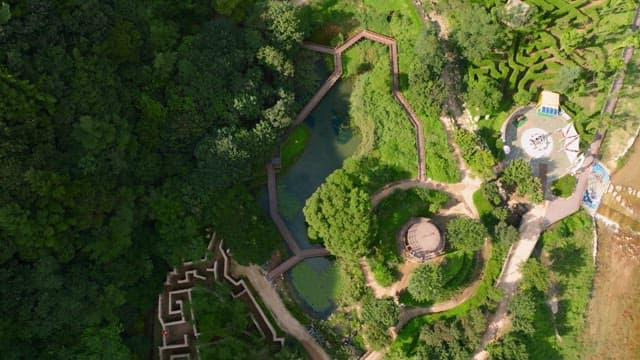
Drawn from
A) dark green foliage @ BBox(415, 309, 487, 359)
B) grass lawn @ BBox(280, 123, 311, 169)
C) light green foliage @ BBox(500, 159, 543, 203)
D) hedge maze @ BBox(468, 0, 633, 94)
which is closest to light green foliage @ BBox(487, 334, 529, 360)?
dark green foliage @ BBox(415, 309, 487, 359)

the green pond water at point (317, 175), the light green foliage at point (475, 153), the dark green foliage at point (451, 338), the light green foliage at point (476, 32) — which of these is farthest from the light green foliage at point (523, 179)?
the green pond water at point (317, 175)

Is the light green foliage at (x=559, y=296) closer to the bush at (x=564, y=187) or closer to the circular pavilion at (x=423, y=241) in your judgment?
the bush at (x=564, y=187)

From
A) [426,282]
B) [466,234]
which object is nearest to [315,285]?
[426,282]

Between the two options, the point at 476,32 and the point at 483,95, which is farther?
Answer: the point at 476,32

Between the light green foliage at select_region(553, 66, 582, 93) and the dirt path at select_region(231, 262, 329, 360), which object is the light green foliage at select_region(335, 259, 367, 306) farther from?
the light green foliage at select_region(553, 66, 582, 93)

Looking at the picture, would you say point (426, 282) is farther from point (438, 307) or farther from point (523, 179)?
point (523, 179)

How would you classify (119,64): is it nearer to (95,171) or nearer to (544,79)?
(95,171)
